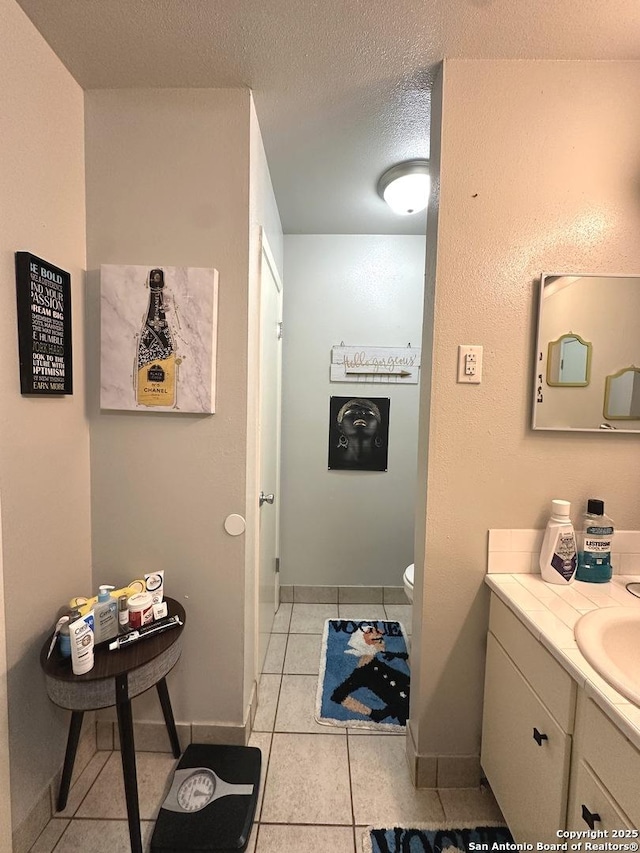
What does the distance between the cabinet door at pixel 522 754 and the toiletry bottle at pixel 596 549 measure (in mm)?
376

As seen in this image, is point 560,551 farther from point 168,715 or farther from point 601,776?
point 168,715

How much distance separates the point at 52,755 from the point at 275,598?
130 centimetres

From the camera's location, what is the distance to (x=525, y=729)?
1068 millimetres

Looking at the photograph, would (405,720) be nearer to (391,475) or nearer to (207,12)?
(391,475)

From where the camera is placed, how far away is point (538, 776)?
3.27ft

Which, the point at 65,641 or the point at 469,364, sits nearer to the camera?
the point at 65,641

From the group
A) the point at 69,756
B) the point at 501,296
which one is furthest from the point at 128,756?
the point at 501,296

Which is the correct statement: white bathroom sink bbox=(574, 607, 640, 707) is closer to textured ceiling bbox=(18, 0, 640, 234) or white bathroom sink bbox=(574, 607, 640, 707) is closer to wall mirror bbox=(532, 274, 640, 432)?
wall mirror bbox=(532, 274, 640, 432)

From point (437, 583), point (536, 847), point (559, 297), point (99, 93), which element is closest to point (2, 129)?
point (99, 93)

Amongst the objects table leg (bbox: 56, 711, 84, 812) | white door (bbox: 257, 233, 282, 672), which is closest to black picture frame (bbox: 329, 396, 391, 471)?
white door (bbox: 257, 233, 282, 672)

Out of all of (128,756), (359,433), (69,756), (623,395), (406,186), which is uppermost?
(406,186)

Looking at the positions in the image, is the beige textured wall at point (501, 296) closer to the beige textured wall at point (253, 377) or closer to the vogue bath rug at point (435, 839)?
the vogue bath rug at point (435, 839)

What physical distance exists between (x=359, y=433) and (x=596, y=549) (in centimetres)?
149

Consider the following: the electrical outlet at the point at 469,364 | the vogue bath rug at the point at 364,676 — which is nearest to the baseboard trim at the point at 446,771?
the vogue bath rug at the point at 364,676
